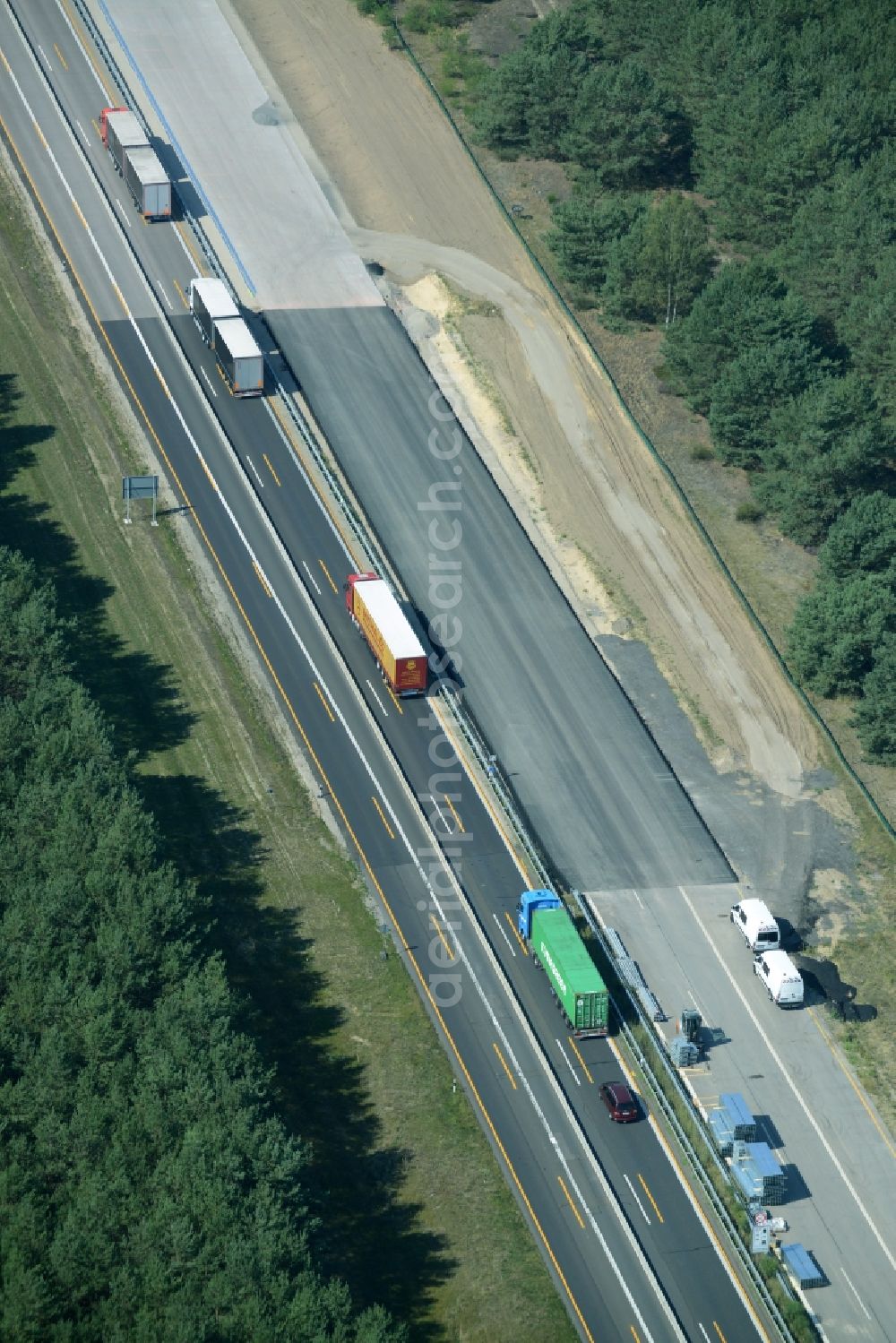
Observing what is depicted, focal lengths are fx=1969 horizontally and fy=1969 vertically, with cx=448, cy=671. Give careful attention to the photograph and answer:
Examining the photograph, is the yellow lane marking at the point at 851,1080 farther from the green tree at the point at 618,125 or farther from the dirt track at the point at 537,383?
the green tree at the point at 618,125

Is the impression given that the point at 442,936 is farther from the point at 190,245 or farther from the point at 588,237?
the point at 190,245

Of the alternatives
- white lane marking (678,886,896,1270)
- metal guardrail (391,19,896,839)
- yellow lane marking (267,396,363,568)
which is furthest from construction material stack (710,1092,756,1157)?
yellow lane marking (267,396,363,568)

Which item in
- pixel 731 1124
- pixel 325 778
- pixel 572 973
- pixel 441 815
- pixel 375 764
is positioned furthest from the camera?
pixel 375 764

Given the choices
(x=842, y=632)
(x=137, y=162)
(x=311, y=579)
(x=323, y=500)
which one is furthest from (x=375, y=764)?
(x=137, y=162)

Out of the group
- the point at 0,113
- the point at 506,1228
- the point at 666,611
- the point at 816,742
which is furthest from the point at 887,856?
the point at 0,113

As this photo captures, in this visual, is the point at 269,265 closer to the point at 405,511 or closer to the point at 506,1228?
the point at 405,511
